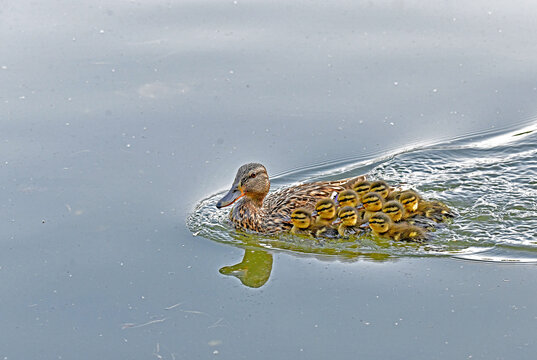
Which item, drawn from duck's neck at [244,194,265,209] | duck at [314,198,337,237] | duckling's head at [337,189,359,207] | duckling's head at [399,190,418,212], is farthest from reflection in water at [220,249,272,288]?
duckling's head at [399,190,418,212]

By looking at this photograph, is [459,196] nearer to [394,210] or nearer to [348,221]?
[394,210]

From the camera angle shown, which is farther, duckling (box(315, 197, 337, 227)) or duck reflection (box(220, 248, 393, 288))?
duckling (box(315, 197, 337, 227))

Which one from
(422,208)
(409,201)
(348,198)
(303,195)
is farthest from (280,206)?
(422,208)

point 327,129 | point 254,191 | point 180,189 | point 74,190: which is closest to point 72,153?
point 74,190

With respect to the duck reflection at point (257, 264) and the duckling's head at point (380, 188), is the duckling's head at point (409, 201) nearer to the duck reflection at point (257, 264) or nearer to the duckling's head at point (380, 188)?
the duckling's head at point (380, 188)

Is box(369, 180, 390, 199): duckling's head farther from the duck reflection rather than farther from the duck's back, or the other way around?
the duck reflection

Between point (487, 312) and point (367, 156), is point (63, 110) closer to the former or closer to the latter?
point (367, 156)

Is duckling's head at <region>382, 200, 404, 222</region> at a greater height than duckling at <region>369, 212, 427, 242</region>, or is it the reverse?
duckling's head at <region>382, 200, 404, 222</region>
